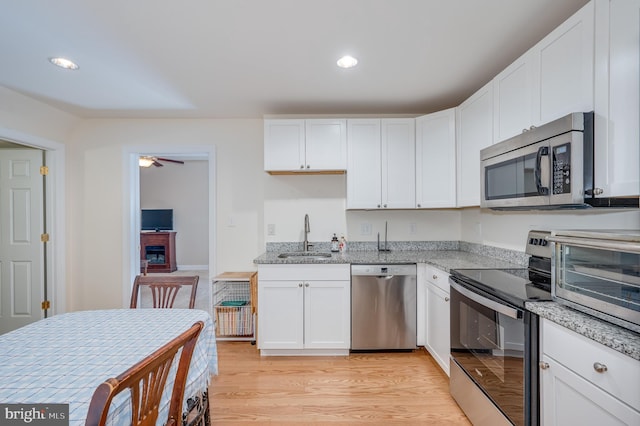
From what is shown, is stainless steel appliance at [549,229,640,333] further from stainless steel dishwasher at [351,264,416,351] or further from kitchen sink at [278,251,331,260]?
kitchen sink at [278,251,331,260]

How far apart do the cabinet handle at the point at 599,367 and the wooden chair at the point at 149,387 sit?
54.4 inches

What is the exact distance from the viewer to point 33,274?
3.24m

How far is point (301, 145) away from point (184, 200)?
511 centimetres

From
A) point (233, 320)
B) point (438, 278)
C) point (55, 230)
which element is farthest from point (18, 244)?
point (438, 278)

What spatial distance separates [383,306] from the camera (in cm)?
265

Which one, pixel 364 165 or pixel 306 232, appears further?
pixel 306 232

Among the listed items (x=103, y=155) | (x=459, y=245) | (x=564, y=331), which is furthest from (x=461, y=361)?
(x=103, y=155)

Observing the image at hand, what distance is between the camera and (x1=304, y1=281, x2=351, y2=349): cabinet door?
266cm

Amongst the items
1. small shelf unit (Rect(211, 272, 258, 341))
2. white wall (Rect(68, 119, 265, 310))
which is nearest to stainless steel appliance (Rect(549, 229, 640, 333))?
small shelf unit (Rect(211, 272, 258, 341))

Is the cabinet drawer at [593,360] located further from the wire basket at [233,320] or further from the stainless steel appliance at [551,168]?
the wire basket at [233,320]

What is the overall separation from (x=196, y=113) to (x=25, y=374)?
8.96 ft

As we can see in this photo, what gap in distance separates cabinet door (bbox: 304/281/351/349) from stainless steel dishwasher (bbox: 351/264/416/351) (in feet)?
0.27

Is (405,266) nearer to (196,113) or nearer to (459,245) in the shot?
(459,245)

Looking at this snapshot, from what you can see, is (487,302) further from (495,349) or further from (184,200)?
(184,200)
